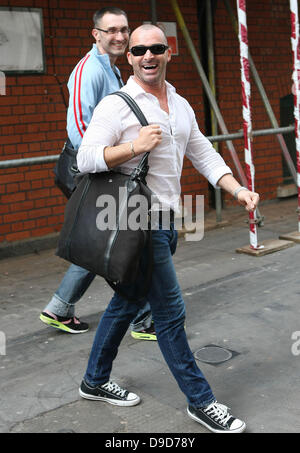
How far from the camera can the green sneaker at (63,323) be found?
14.2ft

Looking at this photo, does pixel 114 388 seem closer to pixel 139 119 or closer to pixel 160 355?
pixel 160 355

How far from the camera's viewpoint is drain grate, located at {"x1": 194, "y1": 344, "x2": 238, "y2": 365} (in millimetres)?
Answer: 3869

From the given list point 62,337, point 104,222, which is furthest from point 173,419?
point 62,337

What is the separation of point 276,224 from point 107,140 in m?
5.13

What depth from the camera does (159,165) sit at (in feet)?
9.86

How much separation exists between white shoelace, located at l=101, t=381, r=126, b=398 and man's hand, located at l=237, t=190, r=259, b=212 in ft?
3.89

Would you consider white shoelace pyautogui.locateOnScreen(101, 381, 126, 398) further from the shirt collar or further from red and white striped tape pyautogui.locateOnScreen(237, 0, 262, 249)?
red and white striped tape pyautogui.locateOnScreen(237, 0, 262, 249)

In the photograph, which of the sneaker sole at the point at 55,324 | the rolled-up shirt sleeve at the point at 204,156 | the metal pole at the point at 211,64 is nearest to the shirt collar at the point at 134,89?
the rolled-up shirt sleeve at the point at 204,156

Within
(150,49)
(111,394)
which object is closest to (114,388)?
(111,394)

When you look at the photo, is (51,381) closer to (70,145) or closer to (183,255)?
(70,145)

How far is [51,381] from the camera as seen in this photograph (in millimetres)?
3656

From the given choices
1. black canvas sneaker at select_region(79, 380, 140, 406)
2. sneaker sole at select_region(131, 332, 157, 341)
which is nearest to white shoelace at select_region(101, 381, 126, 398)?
black canvas sneaker at select_region(79, 380, 140, 406)

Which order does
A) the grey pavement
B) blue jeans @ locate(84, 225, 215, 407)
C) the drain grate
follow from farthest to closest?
the drain grate, the grey pavement, blue jeans @ locate(84, 225, 215, 407)

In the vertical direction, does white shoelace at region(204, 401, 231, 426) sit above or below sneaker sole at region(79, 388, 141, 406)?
above
